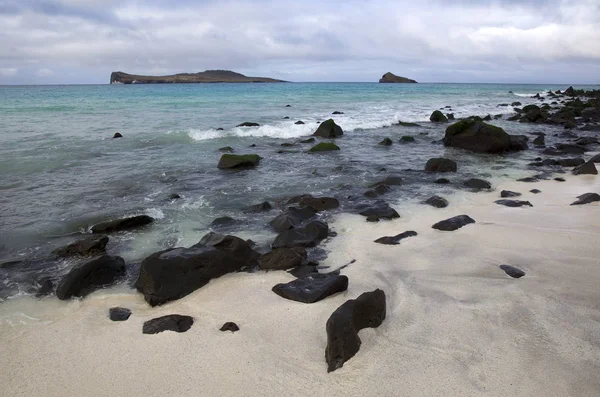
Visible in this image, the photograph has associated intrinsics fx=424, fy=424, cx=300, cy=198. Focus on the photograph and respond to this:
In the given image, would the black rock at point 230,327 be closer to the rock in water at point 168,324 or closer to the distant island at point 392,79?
the rock in water at point 168,324

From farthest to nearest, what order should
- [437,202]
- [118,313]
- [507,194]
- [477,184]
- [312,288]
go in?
[477,184], [507,194], [437,202], [312,288], [118,313]

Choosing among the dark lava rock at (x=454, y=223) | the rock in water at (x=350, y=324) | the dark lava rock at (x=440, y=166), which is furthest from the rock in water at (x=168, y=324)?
the dark lava rock at (x=440, y=166)

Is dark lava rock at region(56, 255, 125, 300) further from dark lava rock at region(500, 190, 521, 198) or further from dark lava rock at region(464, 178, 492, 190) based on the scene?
dark lava rock at region(464, 178, 492, 190)

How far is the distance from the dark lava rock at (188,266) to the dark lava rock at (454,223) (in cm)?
288

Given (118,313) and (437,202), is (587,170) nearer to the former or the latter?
(437,202)

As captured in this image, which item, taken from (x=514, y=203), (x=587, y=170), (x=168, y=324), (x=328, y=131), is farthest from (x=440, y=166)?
(x=168, y=324)

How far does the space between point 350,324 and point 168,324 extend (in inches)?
69.1

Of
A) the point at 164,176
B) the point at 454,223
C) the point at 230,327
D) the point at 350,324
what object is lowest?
the point at 164,176

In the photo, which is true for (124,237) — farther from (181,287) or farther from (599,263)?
(599,263)

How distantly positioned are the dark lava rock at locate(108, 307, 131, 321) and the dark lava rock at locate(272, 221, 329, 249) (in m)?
2.25

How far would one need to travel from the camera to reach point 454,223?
6551 mm

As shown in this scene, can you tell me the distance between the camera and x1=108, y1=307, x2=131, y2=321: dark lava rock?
14.1 feet

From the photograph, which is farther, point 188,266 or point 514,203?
point 514,203

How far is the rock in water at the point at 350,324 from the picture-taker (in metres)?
3.42
